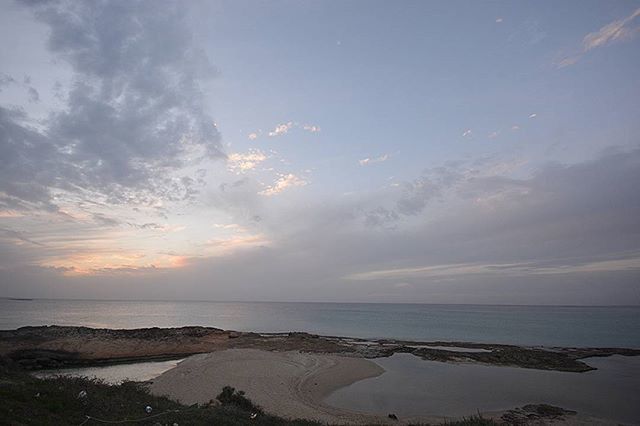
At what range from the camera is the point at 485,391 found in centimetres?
2223

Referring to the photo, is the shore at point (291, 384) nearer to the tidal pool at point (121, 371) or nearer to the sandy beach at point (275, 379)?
the sandy beach at point (275, 379)

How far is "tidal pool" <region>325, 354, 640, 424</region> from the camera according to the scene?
61.4 feet

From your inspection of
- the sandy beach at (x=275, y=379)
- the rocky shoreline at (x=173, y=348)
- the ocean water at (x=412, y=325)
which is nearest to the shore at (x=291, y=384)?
the sandy beach at (x=275, y=379)

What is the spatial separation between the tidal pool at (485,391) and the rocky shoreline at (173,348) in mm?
3429

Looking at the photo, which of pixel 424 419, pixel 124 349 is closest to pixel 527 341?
pixel 424 419

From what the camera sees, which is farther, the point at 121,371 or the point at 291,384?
the point at 121,371

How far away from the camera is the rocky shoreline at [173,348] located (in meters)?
28.0

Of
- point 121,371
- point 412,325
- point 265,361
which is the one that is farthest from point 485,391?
point 412,325

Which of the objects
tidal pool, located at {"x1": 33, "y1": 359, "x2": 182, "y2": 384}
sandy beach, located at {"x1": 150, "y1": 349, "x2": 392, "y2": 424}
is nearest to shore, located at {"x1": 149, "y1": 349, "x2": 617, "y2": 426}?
sandy beach, located at {"x1": 150, "y1": 349, "x2": 392, "y2": 424}

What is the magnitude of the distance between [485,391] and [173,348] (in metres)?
26.5

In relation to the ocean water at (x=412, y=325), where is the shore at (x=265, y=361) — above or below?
above

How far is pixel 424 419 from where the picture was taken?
54.0 ft

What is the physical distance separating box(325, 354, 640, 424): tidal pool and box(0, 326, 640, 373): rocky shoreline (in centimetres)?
343

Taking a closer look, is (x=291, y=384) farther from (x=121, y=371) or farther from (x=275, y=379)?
(x=121, y=371)
